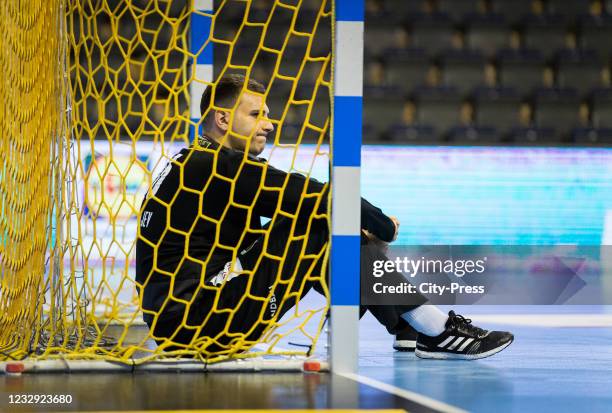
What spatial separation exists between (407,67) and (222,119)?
24.5ft

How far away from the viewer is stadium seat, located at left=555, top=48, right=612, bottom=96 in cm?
1040

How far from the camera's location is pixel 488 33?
35.3 feet

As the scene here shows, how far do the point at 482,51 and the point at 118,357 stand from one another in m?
8.44

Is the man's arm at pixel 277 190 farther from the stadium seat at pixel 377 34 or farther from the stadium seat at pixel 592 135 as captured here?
the stadium seat at pixel 377 34

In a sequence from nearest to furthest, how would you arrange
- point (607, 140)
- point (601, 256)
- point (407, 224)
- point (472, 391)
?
1. point (472, 391)
2. point (601, 256)
3. point (407, 224)
4. point (607, 140)

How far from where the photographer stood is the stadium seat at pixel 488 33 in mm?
10734

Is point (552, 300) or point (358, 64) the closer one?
point (358, 64)

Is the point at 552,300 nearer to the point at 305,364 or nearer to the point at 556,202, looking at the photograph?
the point at 305,364

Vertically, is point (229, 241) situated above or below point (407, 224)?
below

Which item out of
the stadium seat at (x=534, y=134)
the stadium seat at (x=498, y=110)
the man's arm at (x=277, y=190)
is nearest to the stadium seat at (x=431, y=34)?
the stadium seat at (x=498, y=110)

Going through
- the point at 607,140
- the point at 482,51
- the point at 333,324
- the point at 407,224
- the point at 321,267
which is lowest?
the point at 333,324

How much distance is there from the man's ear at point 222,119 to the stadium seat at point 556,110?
737 cm

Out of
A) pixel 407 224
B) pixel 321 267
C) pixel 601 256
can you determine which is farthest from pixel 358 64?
pixel 407 224

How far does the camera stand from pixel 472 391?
261 cm
